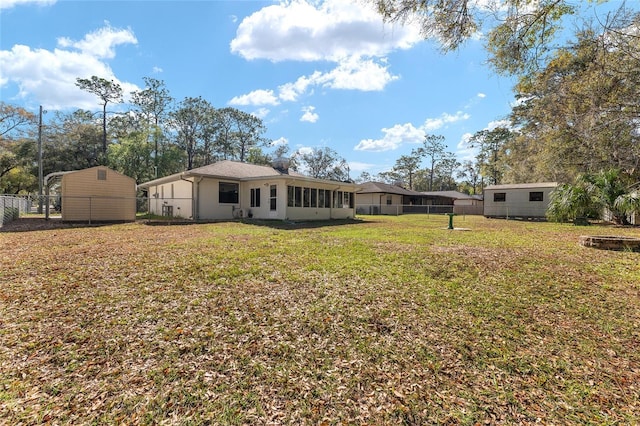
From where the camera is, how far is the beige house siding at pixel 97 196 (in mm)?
13164

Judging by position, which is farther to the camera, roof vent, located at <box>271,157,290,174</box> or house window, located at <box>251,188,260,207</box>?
roof vent, located at <box>271,157,290,174</box>

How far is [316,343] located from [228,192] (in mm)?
14323

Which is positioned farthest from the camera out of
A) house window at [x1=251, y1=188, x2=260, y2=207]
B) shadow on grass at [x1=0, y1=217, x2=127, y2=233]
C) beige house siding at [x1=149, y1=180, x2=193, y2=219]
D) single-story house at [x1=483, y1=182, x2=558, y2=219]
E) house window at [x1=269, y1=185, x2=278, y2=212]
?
single-story house at [x1=483, y1=182, x2=558, y2=219]

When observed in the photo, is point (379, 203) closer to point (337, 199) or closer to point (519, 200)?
point (519, 200)

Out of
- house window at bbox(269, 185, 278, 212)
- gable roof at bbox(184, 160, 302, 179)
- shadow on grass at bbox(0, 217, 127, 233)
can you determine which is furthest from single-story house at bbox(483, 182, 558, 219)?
shadow on grass at bbox(0, 217, 127, 233)

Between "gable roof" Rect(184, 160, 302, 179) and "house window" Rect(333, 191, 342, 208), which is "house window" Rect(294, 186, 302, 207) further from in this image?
"house window" Rect(333, 191, 342, 208)

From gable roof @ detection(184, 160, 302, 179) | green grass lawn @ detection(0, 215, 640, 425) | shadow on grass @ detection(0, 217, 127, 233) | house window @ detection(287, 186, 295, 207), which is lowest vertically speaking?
green grass lawn @ detection(0, 215, 640, 425)

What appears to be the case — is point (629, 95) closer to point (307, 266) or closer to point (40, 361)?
point (307, 266)

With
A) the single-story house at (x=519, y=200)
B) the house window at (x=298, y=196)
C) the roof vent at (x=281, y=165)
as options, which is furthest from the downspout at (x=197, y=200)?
the single-story house at (x=519, y=200)

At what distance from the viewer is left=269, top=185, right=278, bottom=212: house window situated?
15250 millimetres

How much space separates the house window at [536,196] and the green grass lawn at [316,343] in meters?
17.6

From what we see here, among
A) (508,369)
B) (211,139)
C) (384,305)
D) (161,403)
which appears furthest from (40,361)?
(211,139)

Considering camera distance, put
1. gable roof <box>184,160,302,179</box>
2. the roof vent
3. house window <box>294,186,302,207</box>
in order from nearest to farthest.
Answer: gable roof <box>184,160,302,179</box>, house window <box>294,186,302,207</box>, the roof vent

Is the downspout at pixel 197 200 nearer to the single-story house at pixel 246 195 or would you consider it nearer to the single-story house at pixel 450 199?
the single-story house at pixel 246 195
